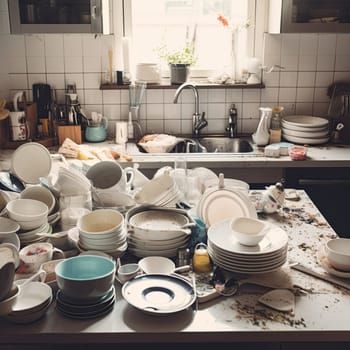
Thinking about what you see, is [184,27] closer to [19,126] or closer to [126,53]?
[126,53]

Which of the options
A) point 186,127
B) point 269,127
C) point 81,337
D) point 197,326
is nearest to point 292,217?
point 197,326

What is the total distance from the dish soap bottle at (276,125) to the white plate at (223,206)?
1.55m

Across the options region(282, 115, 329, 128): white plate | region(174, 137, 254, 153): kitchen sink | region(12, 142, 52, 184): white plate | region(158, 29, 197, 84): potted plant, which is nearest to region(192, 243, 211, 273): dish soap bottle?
region(12, 142, 52, 184): white plate

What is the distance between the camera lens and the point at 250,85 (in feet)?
12.0

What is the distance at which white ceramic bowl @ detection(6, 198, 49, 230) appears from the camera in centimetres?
187

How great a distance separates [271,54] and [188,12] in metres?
0.63

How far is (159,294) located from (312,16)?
89.2 inches

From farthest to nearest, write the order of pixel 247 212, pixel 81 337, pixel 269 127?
pixel 269 127 → pixel 247 212 → pixel 81 337

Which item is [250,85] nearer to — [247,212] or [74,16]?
[74,16]

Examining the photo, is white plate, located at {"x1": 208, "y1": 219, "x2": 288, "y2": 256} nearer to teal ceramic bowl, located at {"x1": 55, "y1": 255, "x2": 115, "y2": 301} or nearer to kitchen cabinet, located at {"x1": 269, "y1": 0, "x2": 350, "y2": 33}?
teal ceramic bowl, located at {"x1": 55, "y1": 255, "x2": 115, "y2": 301}

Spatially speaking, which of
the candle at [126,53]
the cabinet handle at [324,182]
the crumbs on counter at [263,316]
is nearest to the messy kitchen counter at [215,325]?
the crumbs on counter at [263,316]

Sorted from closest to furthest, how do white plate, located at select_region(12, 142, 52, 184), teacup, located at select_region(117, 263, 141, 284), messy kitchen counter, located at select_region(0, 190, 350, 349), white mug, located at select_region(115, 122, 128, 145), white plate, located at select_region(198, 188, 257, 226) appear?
messy kitchen counter, located at select_region(0, 190, 350, 349) → teacup, located at select_region(117, 263, 141, 284) → white plate, located at select_region(198, 188, 257, 226) → white plate, located at select_region(12, 142, 52, 184) → white mug, located at select_region(115, 122, 128, 145)

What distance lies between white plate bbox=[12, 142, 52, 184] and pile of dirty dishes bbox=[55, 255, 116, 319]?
83cm

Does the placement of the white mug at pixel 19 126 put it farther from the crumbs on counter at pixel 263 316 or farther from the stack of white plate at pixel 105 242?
the crumbs on counter at pixel 263 316
